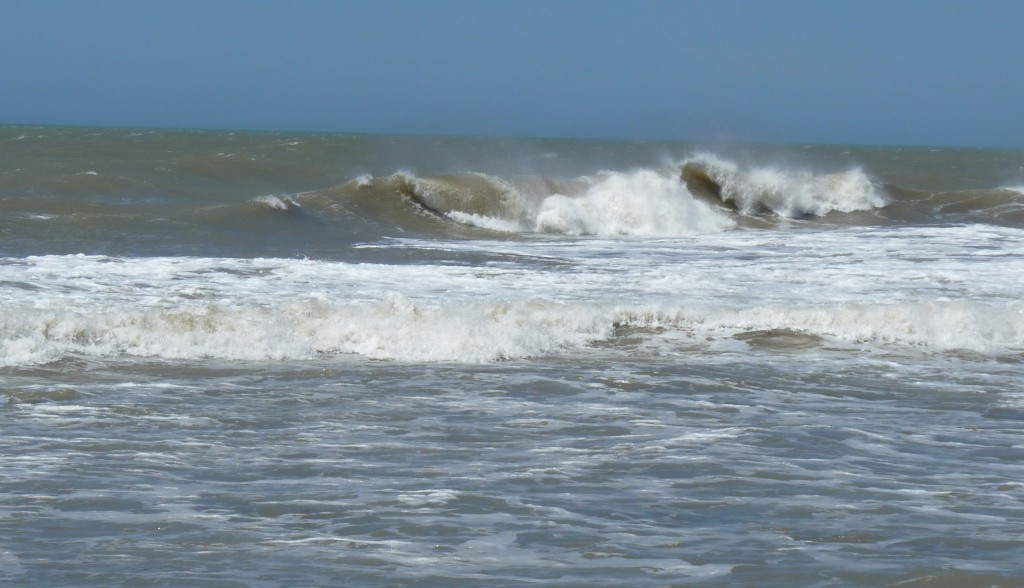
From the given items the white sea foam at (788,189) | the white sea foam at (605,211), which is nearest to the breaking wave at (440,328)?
the white sea foam at (605,211)

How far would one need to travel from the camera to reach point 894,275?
1416 cm

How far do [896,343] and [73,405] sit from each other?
660cm

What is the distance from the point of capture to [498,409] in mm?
7273

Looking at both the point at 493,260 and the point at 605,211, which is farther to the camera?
the point at 605,211

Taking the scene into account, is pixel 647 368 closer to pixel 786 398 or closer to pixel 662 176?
pixel 786 398

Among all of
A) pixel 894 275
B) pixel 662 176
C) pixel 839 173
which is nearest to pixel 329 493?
pixel 894 275

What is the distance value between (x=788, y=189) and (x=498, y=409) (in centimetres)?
2088

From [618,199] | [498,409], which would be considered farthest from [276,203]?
[498,409]

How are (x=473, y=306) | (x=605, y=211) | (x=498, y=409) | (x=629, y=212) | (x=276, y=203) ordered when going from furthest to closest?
(x=629, y=212) < (x=605, y=211) < (x=276, y=203) < (x=473, y=306) < (x=498, y=409)

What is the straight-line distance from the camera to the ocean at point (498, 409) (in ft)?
14.9

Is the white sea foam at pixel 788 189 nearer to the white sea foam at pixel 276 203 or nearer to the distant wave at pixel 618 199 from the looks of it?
the distant wave at pixel 618 199

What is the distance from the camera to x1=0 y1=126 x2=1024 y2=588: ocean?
14.9 feet

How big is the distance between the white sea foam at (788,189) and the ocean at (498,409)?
809 cm

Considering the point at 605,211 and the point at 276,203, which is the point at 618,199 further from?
the point at 276,203
